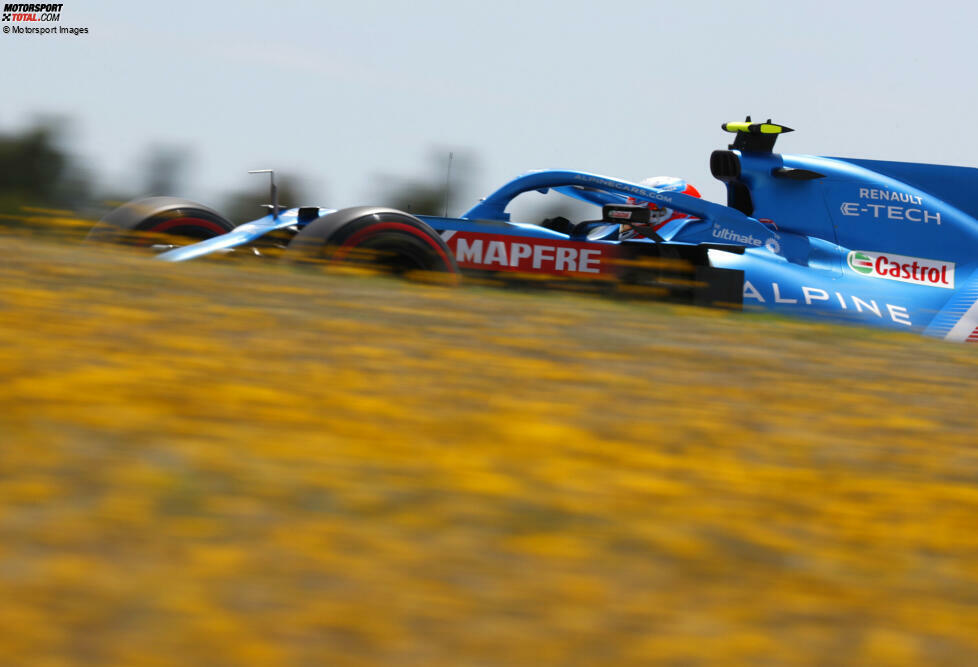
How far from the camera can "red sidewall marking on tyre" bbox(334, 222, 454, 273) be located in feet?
20.1

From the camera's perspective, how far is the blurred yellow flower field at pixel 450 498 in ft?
5.87

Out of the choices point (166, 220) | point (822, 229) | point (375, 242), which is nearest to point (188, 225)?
point (166, 220)

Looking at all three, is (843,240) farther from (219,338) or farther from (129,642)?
(129,642)

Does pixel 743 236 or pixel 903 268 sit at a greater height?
pixel 743 236

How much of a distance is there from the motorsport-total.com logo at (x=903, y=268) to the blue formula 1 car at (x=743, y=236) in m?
0.01

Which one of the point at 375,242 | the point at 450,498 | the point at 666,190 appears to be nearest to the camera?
the point at 450,498

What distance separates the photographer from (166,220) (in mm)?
8055

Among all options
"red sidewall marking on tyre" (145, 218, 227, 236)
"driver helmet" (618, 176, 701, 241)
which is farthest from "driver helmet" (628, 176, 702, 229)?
"red sidewall marking on tyre" (145, 218, 227, 236)

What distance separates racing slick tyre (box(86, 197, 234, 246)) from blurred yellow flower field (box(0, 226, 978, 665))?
458cm

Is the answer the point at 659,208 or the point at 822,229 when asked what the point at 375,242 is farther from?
the point at 822,229

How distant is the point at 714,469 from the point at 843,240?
6365mm

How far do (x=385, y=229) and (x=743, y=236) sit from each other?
296 cm

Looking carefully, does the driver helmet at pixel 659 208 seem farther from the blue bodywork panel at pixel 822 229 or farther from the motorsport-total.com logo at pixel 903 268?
the motorsport-total.com logo at pixel 903 268

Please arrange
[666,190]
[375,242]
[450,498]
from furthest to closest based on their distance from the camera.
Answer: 1. [666,190]
2. [375,242]
3. [450,498]
